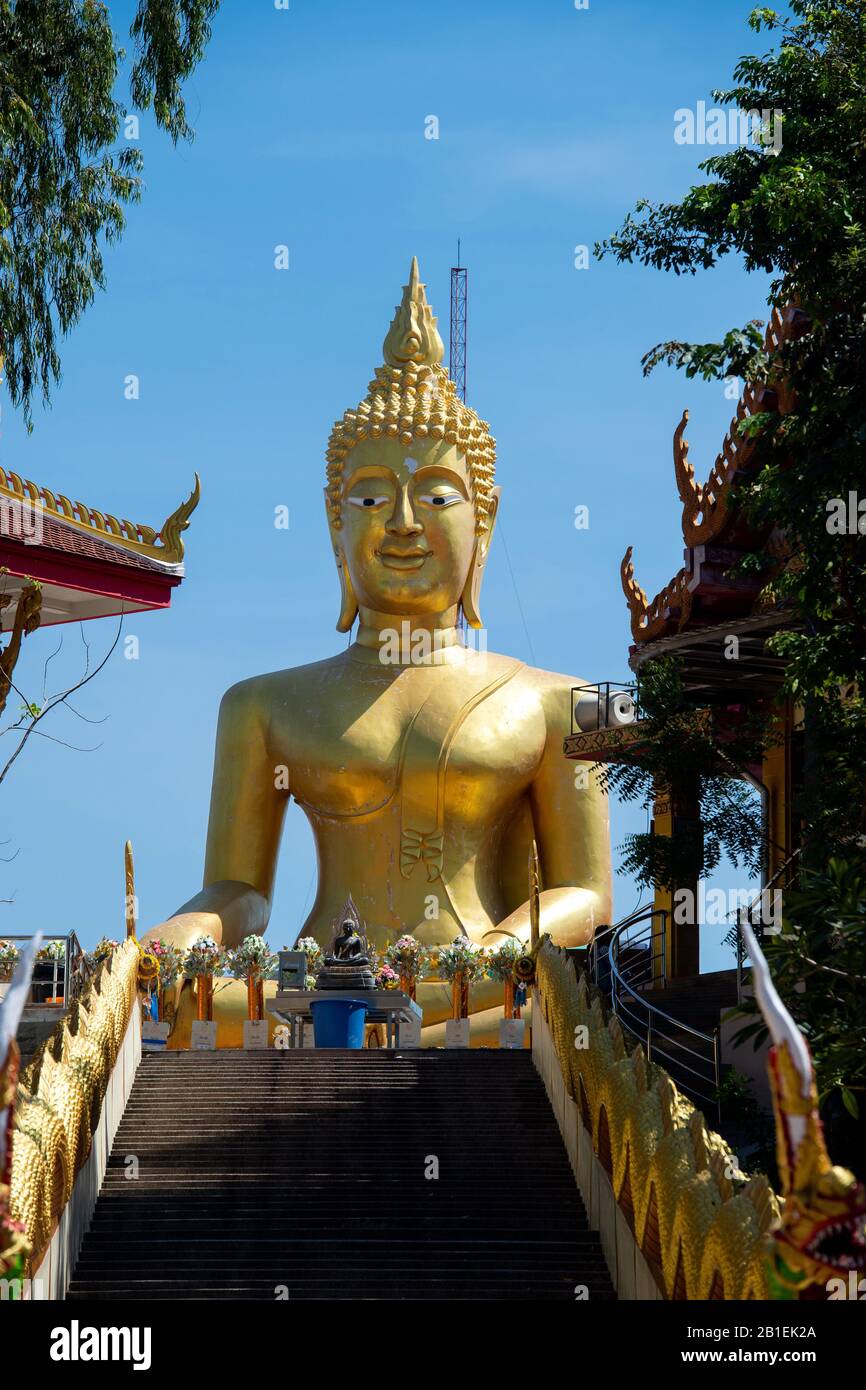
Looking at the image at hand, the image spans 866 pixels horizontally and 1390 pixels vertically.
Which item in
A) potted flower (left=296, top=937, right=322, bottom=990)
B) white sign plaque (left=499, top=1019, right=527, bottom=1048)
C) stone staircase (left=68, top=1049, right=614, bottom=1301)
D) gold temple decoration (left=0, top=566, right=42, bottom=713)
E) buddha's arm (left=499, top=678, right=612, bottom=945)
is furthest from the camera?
buddha's arm (left=499, top=678, right=612, bottom=945)

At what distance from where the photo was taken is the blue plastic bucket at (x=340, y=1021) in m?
16.4

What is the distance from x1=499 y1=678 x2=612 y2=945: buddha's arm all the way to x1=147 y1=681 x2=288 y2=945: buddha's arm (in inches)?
107

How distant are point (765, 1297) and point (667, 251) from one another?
25.7 ft

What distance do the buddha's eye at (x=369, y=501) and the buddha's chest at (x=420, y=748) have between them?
185 centimetres

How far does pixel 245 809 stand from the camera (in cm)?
2123

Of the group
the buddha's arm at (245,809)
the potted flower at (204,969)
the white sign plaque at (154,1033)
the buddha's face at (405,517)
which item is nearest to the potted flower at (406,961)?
the potted flower at (204,969)

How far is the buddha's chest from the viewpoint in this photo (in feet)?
67.4

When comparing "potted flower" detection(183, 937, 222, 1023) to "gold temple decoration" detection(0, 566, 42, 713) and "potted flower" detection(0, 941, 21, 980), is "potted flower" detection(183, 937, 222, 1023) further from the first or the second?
"gold temple decoration" detection(0, 566, 42, 713)

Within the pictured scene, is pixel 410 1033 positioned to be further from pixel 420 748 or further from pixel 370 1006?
pixel 420 748

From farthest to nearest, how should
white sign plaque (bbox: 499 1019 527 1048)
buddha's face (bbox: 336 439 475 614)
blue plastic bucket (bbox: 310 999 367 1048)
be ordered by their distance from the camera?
1. buddha's face (bbox: 336 439 475 614)
2. white sign plaque (bbox: 499 1019 527 1048)
3. blue plastic bucket (bbox: 310 999 367 1048)

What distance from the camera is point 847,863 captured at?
9984 millimetres

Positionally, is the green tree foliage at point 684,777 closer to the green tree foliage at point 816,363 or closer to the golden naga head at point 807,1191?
the green tree foliage at point 816,363

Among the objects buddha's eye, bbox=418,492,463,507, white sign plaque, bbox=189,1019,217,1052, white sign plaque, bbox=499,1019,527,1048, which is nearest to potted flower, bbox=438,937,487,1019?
white sign plaque, bbox=499,1019,527,1048
